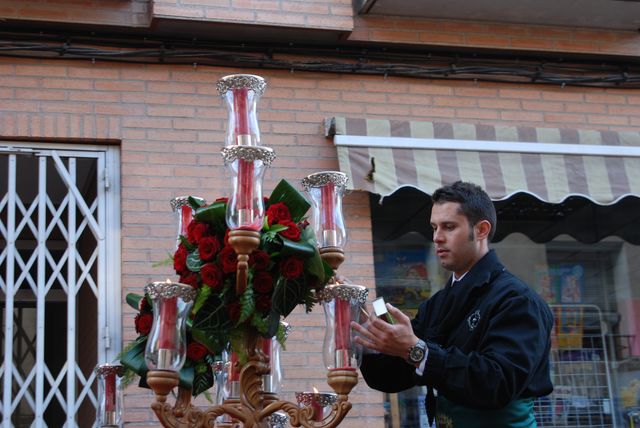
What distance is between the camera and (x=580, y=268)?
695 cm

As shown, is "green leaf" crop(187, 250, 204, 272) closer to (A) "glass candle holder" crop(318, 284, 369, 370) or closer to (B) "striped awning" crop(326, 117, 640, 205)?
(A) "glass candle holder" crop(318, 284, 369, 370)

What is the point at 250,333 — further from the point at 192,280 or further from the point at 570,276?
the point at 570,276

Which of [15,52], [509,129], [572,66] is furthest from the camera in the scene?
[572,66]

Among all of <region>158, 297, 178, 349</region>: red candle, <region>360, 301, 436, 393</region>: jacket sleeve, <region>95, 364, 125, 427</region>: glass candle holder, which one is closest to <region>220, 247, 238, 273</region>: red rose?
<region>158, 297, 178, 349</region>: red candle

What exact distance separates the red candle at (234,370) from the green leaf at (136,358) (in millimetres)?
299

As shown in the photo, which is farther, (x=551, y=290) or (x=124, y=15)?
(x=551, y=290)

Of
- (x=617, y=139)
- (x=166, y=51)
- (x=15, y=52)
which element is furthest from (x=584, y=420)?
(x=15, y=52)

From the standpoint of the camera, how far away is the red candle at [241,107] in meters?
3.41

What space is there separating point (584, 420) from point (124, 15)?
3.65 meters

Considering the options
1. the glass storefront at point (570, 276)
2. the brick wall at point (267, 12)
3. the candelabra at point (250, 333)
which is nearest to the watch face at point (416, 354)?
the candelabra at point (250, 333)

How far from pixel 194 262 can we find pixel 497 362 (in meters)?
1.01

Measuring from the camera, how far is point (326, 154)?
20.7ft

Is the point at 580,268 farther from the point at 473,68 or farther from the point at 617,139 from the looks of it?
the point at 473,68

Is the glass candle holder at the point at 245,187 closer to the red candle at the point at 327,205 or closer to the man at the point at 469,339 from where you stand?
the red candle at the point at 327,205
